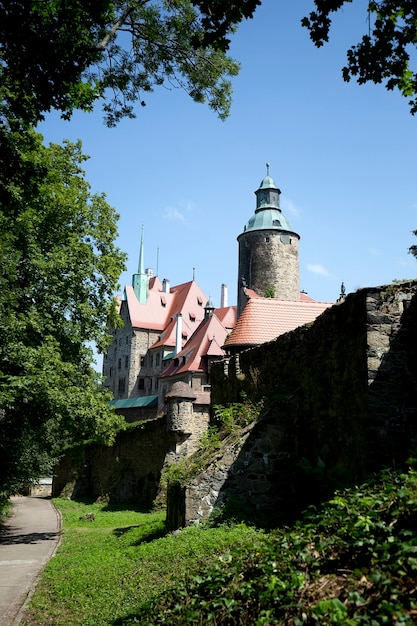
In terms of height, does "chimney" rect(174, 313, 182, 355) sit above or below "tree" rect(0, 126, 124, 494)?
above

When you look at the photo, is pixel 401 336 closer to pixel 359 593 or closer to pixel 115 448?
pixel 359 593

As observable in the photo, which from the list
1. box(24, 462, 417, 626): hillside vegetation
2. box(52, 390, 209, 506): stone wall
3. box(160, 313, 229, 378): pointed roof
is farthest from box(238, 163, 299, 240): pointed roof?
box(24, 462, 417, 626): hillside vegetation

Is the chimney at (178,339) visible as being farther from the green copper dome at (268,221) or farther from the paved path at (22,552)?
the paved path at (22,552)

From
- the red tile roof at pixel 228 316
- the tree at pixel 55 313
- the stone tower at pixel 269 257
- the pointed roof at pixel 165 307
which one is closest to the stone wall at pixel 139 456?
the tree at pixel 55 313

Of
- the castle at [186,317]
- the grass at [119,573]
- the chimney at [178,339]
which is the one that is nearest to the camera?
the grass at [119,573]

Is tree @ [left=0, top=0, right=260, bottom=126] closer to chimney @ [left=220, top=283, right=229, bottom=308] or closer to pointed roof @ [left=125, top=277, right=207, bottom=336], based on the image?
pointed roof @ [left=125, top=277, right=207, bottom=336]

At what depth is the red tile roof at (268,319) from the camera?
796 inches

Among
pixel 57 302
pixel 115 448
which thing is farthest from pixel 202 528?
pixel 115 448

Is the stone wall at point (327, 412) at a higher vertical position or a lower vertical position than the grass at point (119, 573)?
higher

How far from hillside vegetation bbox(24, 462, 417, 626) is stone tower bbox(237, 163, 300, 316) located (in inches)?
1832

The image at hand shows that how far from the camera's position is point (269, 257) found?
57.0 meters

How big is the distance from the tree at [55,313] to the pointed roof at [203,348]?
21735 mm

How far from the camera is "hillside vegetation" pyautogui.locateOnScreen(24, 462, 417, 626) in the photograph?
13.1 feet

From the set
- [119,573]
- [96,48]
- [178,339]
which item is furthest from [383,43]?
[178,339]
